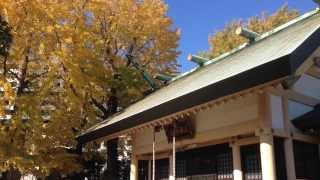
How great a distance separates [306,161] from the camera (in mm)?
10078

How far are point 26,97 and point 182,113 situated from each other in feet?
21.0

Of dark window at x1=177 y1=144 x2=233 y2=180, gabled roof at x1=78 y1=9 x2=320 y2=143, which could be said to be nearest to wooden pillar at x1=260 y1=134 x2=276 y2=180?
gabled roof at x1=78 y1=9 x2=320 y2=143

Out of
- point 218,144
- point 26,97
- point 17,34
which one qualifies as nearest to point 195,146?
point 218,144

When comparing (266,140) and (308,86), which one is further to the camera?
(308,86)

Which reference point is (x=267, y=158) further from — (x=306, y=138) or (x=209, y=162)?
(x=209, y=162)

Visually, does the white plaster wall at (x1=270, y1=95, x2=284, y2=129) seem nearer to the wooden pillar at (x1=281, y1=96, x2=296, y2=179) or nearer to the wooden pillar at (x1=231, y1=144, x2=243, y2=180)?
the wooden pillar at (x1=281, y1=96, x2=296, y2=179)

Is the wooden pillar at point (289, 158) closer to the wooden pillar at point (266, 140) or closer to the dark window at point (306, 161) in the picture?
the dark window at point (306, 161)

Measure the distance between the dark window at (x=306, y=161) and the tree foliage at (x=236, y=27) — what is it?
16.3m

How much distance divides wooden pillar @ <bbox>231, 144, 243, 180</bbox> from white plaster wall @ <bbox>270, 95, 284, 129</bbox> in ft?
5.02

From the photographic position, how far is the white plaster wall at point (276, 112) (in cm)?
921

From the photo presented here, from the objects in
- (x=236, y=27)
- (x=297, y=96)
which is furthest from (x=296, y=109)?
(x=236, y=27)

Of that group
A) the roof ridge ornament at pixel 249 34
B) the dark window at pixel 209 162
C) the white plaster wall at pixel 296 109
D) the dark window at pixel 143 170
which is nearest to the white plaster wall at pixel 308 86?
the white plaster wall at pixel 296 109

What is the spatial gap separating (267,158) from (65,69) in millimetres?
9146

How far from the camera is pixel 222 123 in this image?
1041 cm
